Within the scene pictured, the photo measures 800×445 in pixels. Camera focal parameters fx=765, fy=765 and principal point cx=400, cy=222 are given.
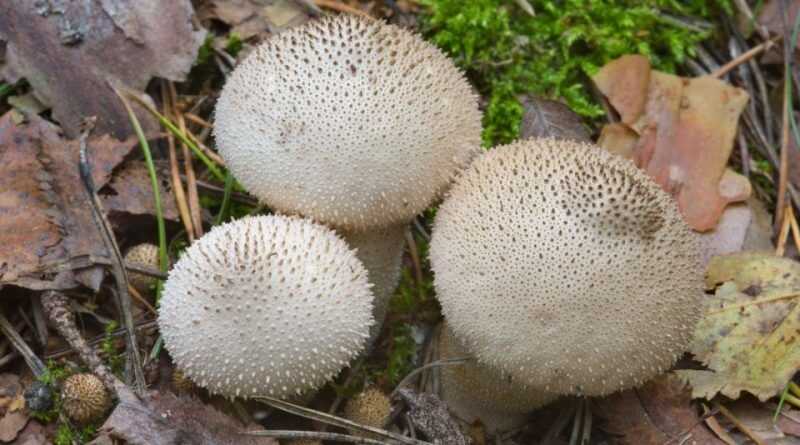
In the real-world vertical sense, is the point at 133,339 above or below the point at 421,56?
below

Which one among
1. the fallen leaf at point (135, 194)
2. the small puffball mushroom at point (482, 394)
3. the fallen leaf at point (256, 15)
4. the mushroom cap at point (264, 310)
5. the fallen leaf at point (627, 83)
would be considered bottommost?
the small puffball mushroom at point (482, 394)

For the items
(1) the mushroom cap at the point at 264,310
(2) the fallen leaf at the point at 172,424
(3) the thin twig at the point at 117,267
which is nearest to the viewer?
(1) the mushroom cap at the point at 264,310

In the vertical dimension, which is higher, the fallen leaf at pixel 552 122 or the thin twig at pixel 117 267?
the fallen leaf at pixel 552 122

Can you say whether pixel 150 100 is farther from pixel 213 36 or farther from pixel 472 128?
pixel 472 128

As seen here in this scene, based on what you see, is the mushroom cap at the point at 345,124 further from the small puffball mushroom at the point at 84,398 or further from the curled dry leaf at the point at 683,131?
the curled dry leaf at the point at 683,131

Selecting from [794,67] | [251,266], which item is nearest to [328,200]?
[251,266]

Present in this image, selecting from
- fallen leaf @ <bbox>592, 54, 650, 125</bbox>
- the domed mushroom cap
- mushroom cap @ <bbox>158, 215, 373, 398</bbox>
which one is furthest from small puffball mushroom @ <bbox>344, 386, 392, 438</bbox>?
fallen leaf @ <bbox>592, 54, 650, 125</bbox>

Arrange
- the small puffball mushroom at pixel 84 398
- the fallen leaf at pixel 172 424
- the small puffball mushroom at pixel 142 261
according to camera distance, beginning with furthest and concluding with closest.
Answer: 1. the small puffball mushroom at pixel 142 261
2. the small puffball mushroom at pixel 84 398
3. the fallen leaf at pixel 172 424

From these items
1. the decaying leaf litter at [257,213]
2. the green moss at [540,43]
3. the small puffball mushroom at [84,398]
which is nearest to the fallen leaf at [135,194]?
the decaying leaf litter at [257,213]
